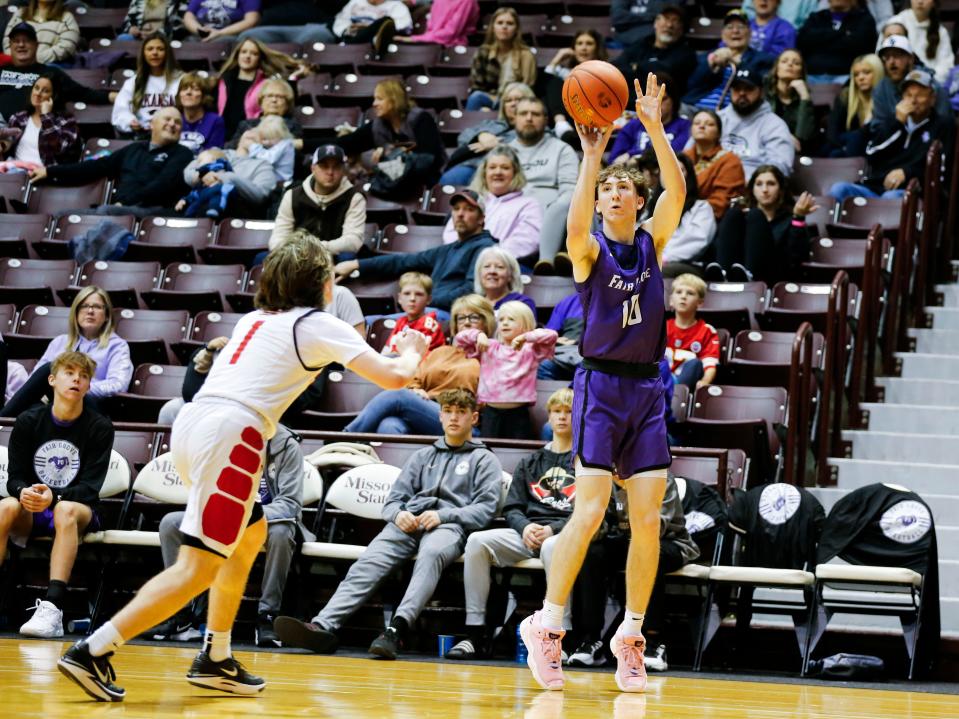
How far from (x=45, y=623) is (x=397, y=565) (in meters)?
1.66

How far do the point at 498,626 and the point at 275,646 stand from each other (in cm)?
105

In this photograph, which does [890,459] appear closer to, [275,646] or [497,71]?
[275,646]

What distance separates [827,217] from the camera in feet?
32.8

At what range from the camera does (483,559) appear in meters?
6.93

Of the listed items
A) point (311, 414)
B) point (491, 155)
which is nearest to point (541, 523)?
point (311, 414)

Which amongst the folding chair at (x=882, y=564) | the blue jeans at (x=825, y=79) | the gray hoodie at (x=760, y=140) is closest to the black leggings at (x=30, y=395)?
the folding chair at (x=882, y=564)

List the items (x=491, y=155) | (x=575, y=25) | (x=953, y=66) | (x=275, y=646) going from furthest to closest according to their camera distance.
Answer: (x=575, y=25), (x=953, y=66), (x=491, y=155), (x=275, y=646)

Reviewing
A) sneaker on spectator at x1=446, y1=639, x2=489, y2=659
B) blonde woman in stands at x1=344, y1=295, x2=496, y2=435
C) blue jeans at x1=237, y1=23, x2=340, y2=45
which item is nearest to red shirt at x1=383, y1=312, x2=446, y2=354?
blonde woman in stands at x1=344, y1=295, x2=496, y2=435

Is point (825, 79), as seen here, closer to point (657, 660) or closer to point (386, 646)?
point (657, 660)

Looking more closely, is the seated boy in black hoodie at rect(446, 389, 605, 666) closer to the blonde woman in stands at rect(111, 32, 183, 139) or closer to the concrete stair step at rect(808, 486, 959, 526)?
the concrete stair step at rect(808, 486, 959, 526)

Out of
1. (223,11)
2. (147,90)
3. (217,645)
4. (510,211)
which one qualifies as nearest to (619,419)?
(217,645)

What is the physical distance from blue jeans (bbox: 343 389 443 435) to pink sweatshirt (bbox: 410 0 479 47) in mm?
5657

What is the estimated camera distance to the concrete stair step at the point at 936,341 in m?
9.33

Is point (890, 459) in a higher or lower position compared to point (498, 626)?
higher
